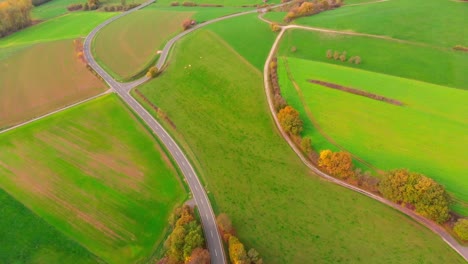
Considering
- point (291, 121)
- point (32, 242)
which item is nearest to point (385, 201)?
point (291, 121)

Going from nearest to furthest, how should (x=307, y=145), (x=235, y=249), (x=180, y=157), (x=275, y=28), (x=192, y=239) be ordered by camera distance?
(x=235, y=249), (x=192, y=239), (x=307, y=145), (x=180, y=157), (x=275, y=28)

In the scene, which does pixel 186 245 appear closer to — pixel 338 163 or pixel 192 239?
pixel 192 239

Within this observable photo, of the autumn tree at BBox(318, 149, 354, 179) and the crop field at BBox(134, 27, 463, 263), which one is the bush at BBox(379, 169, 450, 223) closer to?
the crop field at BBox(134, 27, 463, 263)

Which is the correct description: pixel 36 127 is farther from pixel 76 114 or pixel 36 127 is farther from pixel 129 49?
pixel 129 49

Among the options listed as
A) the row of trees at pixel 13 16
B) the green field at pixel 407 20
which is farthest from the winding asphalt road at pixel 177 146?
the green field at pixel 407 20

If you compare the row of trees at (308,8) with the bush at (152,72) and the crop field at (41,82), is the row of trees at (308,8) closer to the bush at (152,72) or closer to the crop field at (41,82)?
the bush at (152,72)

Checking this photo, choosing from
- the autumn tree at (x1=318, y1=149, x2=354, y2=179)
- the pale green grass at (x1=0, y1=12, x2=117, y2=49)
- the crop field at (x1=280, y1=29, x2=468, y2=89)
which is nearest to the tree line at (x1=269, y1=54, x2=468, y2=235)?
the autumn tree at (x1=318, y1=149, x2=354, y2=179)
